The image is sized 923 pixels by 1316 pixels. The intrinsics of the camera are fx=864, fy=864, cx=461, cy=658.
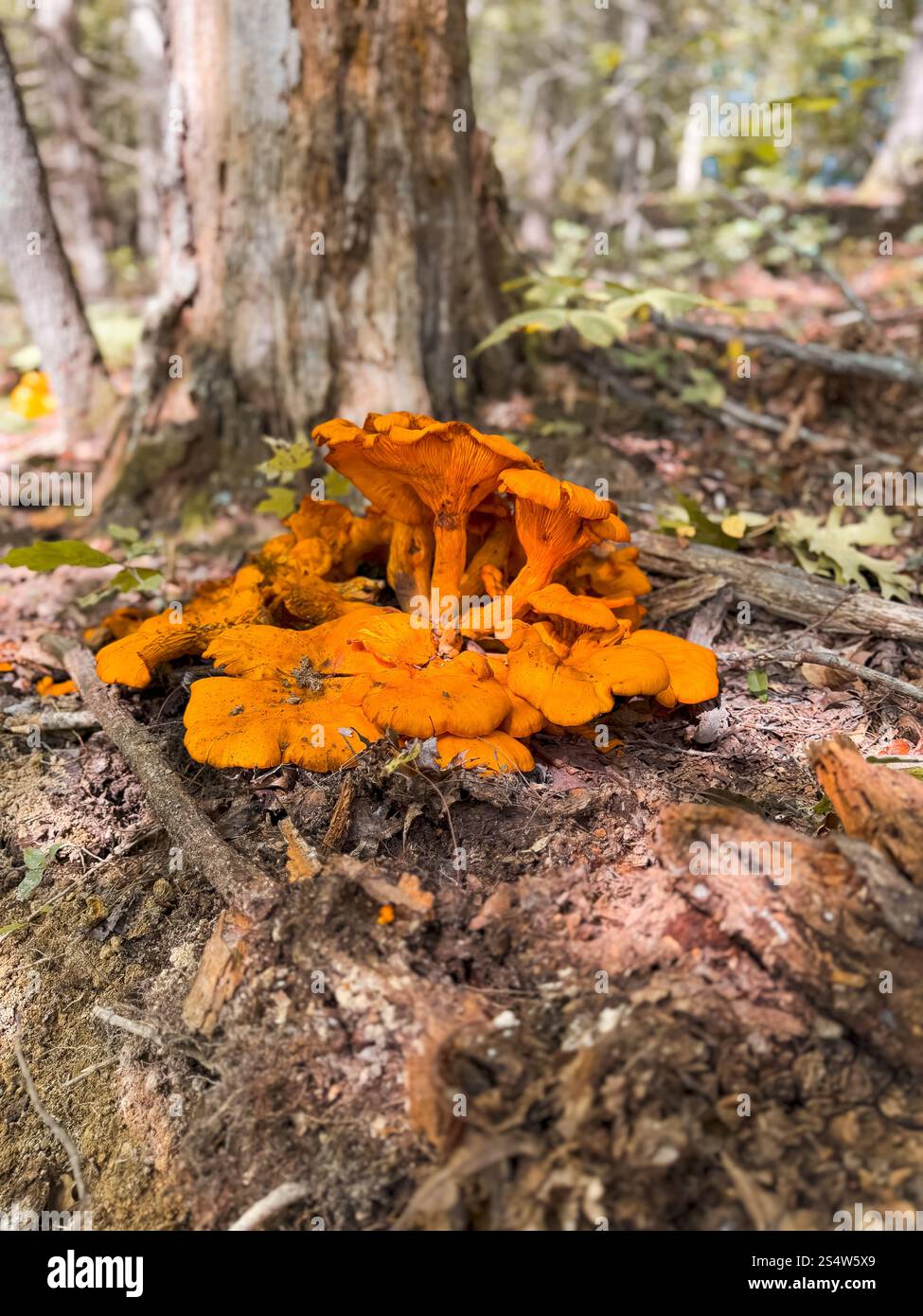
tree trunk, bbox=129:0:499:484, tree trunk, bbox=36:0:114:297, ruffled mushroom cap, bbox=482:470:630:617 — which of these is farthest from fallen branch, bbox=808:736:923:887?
tree trunk, bbox=36:0:114:297

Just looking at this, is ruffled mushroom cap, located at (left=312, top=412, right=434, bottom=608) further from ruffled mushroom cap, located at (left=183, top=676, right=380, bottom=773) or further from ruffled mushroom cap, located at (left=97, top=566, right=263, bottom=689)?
ruffled mushroom cap, located at (left=183, top=676, right=380, bottom=773)

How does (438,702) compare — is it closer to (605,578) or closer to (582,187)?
(605,578)

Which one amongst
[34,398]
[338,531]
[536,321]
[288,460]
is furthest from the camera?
[34,398]

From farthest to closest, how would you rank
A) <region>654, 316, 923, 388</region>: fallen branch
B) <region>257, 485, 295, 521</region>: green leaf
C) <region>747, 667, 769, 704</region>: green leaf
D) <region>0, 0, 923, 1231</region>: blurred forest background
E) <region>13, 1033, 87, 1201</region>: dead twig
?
1. <region>654, 316, 923, 388</region>: fallen branch
2. <region>257, 485, 295, 521</region>: green leaf
3. <region>747, 667, 769, 704</region>: green leaf
4. <region>13, 1033, 87, 1201</region>: dead twig
5. <region>0, 0, 923, 1231</region>: blurred forest background

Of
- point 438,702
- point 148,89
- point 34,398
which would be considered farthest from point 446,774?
point 148,89

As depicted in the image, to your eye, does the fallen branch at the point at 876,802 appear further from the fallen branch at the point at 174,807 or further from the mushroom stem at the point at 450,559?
the fallen branch at the point at 174,807

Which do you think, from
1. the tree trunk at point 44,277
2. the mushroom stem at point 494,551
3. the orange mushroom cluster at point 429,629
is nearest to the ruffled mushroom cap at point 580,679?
the orange mushroom cluster at point 429,629
